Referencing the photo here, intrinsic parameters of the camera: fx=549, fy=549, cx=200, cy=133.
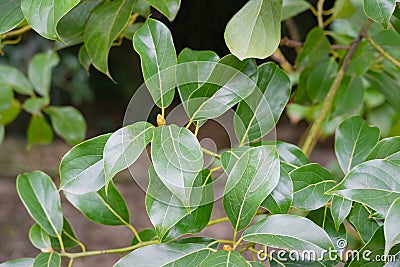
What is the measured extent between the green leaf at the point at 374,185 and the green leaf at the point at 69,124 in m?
0.82

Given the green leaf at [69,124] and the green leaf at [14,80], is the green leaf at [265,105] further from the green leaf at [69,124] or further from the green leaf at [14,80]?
the green leaf at [14,80]

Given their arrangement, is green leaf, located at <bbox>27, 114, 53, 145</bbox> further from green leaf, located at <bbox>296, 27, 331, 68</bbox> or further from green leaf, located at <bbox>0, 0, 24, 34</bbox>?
green leaf, located at <bbox>0, 0, 24, 34</bbox>

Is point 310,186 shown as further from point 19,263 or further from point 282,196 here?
point 19,263

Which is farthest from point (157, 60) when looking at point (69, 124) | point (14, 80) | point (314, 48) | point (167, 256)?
point (14, 80)

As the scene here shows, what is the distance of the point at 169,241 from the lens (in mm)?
528

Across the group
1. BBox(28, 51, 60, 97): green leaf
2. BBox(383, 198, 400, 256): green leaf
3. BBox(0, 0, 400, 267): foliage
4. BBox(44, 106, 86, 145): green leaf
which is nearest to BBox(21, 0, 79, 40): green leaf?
BBox(0, 0, 400, 267): foliage

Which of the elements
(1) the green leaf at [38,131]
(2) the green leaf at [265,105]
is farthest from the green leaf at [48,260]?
(1) the green leaf at [38,131]

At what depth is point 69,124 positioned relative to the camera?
121 cm

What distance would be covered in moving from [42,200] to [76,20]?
225 millimetres

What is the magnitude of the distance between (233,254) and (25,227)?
227cm

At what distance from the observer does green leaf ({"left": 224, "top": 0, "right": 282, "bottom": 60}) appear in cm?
52

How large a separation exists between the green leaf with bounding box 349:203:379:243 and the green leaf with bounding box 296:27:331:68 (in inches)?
17.3

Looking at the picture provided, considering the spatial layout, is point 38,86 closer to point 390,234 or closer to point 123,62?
point 390,234

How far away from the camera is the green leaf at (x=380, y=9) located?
0.48m
